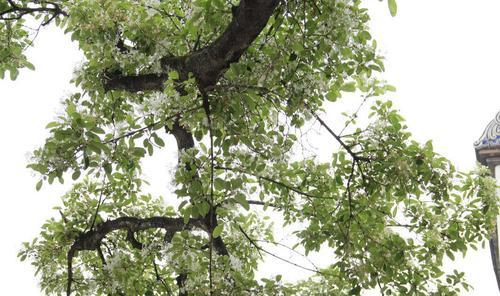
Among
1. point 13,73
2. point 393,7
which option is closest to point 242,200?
point 393,7

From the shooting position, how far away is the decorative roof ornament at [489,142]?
20.0 ft

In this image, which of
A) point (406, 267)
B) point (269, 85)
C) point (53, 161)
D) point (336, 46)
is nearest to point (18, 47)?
point (53, 161)

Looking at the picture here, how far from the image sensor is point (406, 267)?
431 cm

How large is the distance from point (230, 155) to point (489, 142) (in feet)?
12.1

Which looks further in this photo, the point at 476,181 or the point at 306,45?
the point at 476,181

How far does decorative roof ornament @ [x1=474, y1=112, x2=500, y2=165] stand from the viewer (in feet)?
20.0

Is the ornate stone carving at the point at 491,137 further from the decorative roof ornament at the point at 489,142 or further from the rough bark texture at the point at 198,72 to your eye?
the rough bark texture at the point at 198,72

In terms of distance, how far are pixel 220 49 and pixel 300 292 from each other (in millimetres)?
2015

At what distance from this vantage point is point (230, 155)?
3.49 meters

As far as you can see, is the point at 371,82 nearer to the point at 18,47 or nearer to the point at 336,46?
the point at 336,46

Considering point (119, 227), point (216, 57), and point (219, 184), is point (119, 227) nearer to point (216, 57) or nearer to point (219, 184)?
point (219, 184)

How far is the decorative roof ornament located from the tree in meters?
1.80

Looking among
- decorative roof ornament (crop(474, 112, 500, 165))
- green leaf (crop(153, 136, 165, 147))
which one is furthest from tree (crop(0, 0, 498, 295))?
decorative roof ornament (crop(474, 112, 500, 165))

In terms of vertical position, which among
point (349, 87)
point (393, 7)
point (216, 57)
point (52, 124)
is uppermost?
point (349, 87)
